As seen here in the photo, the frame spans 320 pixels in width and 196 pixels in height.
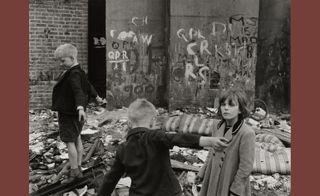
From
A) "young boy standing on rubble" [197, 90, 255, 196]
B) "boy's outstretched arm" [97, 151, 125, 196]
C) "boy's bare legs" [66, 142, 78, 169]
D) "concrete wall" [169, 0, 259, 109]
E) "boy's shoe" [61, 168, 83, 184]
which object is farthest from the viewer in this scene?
"concrete wall" [169, 0, 259, 109]

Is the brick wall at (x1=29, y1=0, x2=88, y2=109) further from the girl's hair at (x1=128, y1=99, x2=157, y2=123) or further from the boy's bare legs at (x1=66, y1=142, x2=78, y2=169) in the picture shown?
the girl's hair at (x1=128, y1=99, x2=157, y2=123)

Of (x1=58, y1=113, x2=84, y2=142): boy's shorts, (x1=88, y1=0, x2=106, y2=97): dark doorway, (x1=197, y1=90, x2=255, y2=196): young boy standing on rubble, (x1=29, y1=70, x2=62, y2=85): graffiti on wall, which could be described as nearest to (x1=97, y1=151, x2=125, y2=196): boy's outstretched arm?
(x1=197, y1=90, x2=255, y2=196): young boy standing on rubble

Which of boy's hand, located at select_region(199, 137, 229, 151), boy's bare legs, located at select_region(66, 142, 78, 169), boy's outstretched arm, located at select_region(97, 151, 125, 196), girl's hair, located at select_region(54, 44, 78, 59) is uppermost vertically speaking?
girl's hair, located at select_region(54, 44, 78, 59)

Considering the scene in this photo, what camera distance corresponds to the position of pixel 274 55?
11.4 metres

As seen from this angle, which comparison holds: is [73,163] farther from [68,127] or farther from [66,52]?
[66,52]

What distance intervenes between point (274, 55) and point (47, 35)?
19.7 ft

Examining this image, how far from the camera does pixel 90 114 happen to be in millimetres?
10406

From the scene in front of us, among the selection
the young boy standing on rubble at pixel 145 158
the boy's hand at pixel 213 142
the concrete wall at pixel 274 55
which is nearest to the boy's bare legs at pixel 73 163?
the young boy standing on rubble at pixel 145 158

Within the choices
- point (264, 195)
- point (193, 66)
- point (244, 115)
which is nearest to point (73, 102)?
point (244, 115)

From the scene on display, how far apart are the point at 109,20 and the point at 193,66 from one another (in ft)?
7.76

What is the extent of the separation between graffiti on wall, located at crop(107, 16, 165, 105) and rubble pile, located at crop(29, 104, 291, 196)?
27.1 inches

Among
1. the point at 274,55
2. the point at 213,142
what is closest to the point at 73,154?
the point at 213,142

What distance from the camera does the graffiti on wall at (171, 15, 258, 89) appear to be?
10.2 metres

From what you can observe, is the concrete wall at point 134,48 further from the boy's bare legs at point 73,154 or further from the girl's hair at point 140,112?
the girl's hair at point 140,112
